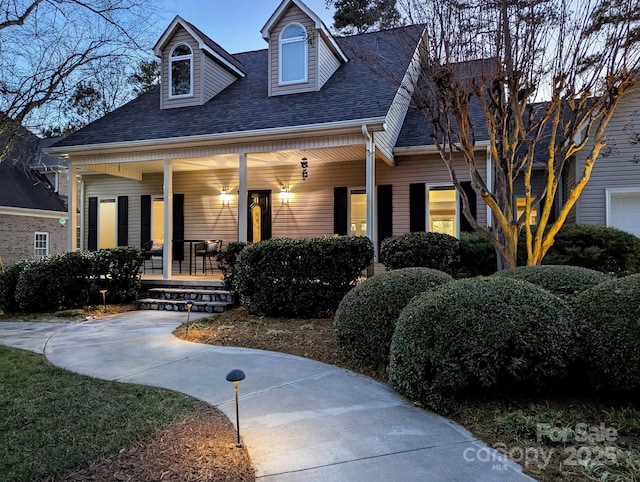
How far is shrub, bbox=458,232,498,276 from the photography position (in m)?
7.76

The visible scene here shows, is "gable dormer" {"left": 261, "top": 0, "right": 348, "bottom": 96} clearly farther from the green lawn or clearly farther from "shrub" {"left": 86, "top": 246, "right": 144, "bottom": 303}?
the green lawn

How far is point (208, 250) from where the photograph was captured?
10.6m

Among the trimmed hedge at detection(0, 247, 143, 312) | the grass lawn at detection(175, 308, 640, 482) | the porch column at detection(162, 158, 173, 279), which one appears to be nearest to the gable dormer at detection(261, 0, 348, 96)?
the porch column at detection(162, 158, 173, 279)

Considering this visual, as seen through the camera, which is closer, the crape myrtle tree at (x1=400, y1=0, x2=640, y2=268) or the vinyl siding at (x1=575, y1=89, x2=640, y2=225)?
the crape myrtle tree at (x1=400, y1=0, x2=640, y2=268)

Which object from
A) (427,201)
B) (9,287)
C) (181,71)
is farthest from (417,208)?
(9,287)

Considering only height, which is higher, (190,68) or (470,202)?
(190,68)

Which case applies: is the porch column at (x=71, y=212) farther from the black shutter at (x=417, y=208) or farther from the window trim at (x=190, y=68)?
the black shutter at (x=417, y=208)

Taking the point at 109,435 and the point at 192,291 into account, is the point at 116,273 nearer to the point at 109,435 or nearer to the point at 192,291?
the point at 192,291

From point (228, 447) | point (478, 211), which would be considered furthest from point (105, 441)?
point (478, 211)

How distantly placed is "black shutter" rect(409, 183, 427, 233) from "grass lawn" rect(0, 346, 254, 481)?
23.7ft

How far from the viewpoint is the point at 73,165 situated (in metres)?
10.1

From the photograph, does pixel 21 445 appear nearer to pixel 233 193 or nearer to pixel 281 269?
pixel 281 269

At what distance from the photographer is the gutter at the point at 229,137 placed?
25.5 feet

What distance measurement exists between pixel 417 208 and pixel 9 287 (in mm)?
8809
